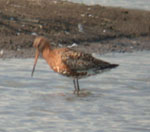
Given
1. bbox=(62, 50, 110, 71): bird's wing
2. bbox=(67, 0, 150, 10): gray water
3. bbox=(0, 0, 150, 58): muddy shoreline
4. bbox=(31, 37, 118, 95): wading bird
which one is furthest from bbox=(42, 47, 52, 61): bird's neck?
bbox=(67, 0, 150, 10): gray water

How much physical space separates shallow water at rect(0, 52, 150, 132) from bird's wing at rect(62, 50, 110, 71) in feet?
1.25

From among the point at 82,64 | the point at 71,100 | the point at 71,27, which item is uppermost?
the point at 71,27

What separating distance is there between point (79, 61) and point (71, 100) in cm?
96

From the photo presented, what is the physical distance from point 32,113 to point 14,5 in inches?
281

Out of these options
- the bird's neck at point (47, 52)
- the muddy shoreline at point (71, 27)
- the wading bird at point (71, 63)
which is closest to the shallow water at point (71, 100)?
the wading bird at point (71, 63)

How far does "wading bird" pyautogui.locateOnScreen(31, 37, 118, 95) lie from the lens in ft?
33.4

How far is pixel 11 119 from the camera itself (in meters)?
8.26

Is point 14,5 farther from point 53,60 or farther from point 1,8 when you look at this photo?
point 53,60

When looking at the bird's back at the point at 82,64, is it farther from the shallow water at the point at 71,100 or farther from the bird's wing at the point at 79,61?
the shallow water at the point at 71,100

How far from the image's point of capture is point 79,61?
1034cm

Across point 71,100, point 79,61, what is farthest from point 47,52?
point 71,100

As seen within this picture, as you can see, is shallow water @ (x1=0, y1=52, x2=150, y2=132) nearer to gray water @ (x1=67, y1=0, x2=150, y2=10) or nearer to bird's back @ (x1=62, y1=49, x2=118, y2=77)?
bird's back @ (x1=62, y1=49, x2=118, y2=77)

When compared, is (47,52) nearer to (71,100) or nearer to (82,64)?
(82,64)

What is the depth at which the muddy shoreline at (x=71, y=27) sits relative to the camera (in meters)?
13.4
